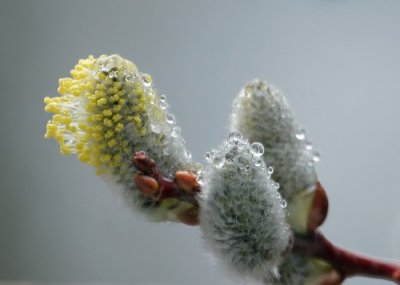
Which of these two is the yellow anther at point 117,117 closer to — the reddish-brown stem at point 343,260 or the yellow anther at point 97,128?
the yellow anther at point 97,128

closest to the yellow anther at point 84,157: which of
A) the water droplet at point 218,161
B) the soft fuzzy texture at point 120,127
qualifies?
the soft fuzzy texture at point 120,127

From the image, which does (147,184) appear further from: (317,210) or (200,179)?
(317,210)

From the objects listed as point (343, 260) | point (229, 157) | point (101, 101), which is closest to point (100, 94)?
point (101, 101)

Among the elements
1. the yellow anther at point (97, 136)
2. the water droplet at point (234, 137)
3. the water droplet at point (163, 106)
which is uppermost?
the water droplet at point (163, 106)

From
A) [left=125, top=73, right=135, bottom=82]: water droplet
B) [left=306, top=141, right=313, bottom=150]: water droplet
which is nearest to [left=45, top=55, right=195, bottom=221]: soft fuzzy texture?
[left=125, top=73, right=135, bottom=82]: water droplet

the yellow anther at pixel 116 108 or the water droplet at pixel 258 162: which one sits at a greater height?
the yellow anther at pixel 116 108

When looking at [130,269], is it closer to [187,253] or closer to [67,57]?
[187,253]

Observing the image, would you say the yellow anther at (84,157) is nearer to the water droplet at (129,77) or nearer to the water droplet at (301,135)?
the water droplet at (129,77)
